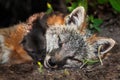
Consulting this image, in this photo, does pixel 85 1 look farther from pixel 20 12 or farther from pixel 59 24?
pixel 20 12

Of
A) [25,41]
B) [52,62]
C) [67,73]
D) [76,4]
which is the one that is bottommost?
[67,73]

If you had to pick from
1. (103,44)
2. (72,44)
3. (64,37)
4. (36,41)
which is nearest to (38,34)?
(36,41)

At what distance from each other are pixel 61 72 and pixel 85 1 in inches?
85.2

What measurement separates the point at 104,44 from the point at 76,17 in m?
0.76

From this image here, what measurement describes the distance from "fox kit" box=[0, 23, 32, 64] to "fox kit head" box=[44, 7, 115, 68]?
1.56ft

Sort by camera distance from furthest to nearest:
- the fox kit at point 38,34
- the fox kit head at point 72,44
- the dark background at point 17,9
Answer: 1. the dark background at point 17,9
2. the fox kit at point 38,34
3. the fox kit head at point 72,44

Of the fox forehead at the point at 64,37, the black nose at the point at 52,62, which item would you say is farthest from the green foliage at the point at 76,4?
the black nose at the point at 52,62

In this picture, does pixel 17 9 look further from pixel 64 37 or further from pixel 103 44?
pixel 103 44

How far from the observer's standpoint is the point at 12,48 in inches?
300

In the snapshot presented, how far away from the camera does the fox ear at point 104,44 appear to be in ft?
25.7

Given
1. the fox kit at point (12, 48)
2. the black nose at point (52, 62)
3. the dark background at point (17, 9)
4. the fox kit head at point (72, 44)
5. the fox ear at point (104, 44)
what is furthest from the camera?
the dark background at point (17, 9)

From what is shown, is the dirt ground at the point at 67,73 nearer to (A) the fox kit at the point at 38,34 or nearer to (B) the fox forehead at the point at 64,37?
(A) the fox kit at the point at 38,34

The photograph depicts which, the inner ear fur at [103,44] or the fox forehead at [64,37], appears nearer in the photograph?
the fox forehead at [64,37]

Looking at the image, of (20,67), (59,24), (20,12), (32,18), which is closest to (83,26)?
(59,24)
